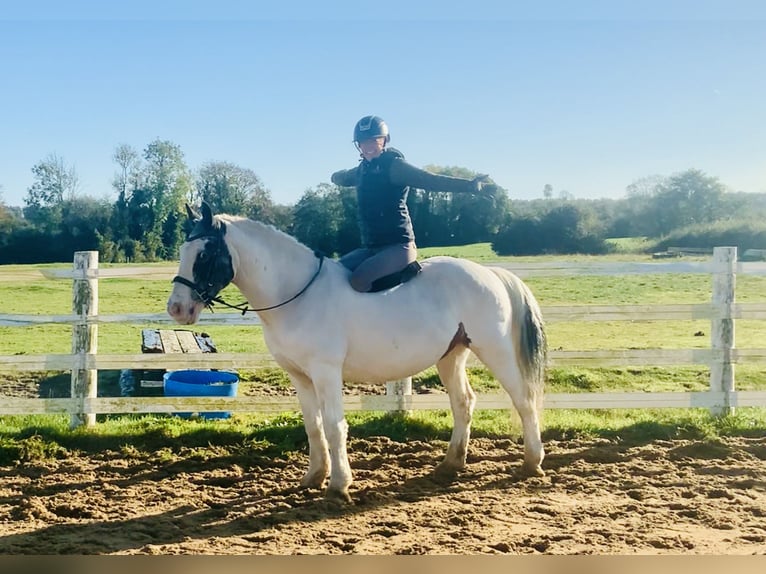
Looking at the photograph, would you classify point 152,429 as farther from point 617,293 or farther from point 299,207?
point 617,293

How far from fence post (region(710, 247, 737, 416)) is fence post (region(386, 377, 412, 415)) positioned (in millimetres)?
2695

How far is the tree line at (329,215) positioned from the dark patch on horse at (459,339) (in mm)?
781

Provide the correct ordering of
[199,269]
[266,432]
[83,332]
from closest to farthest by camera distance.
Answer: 1. [199,269]
2. [266,432]
3. [83,332]

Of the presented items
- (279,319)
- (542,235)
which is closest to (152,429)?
(279,319)

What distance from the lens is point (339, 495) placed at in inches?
146

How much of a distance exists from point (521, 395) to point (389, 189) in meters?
1.70

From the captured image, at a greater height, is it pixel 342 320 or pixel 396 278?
pixel 396 278

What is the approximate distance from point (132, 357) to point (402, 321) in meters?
2.59

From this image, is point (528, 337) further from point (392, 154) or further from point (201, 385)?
point (201, 385)

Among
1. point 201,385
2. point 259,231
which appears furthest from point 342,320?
point 201,385

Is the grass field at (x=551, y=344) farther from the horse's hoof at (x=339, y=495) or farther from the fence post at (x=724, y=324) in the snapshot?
the horse's hoof at (x=339, y=495)

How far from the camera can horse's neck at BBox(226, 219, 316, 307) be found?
3.79 metres

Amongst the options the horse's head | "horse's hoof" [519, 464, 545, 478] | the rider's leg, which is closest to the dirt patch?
"horse's hoof" [519, 464, 545, 478]

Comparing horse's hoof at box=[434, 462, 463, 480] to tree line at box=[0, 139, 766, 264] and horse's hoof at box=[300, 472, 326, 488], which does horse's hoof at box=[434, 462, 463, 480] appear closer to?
horse's hoof at box=[300, 472, 326, 488]
